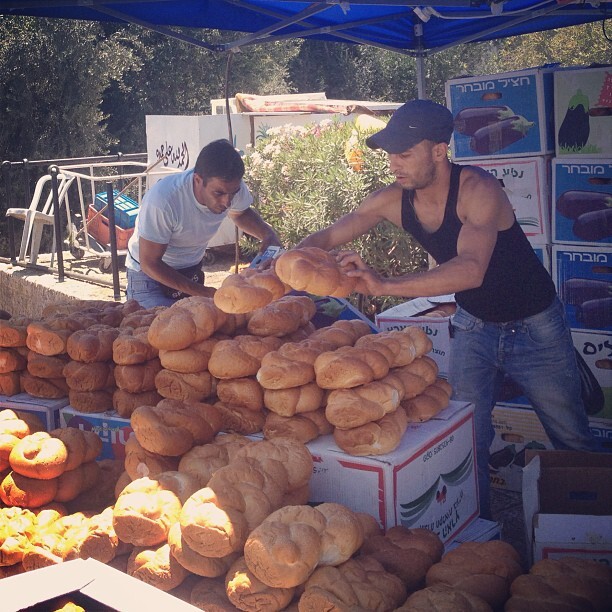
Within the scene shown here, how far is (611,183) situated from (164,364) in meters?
3.24

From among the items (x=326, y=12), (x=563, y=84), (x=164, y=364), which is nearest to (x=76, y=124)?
(x=326, y=12)

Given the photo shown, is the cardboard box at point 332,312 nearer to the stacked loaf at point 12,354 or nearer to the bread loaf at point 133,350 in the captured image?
the bread loaf at point 133,350

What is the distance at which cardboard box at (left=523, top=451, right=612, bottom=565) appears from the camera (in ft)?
7.94

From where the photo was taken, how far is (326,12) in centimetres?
546

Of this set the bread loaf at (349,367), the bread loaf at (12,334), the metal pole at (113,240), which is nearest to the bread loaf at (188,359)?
the bread loaf at (349,367)

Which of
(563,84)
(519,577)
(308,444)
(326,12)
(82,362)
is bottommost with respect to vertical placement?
(519,577)

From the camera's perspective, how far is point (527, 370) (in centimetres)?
361

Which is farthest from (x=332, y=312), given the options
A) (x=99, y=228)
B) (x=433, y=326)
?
(x=99, y=228)

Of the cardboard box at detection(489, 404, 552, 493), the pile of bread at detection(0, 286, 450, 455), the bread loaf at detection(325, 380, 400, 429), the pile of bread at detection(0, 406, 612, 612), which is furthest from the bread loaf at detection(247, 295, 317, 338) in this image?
the cardboard box at detection(489, 404, 552, 493)

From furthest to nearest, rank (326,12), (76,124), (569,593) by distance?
(76,124) < (326,12) < (569,593)

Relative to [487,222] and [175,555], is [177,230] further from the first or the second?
[175,555]

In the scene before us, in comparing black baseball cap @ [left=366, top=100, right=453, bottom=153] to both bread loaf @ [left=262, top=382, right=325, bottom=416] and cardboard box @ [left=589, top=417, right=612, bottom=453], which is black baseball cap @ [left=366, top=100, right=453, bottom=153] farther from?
cardboard box @ [left=589, top=417, right=612, bottom=453]

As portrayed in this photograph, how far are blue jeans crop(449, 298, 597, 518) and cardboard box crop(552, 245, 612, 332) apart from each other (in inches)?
54.1

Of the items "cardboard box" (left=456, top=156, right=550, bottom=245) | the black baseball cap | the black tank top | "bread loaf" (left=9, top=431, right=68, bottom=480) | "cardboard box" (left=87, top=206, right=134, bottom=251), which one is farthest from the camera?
"cardboard box" (left=87, top=206, right=134, bottom=251)
